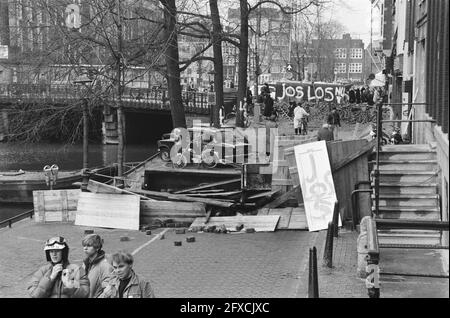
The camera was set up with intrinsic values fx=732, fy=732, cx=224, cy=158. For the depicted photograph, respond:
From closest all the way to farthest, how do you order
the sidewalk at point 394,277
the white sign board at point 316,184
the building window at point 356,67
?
the sidewalk at point 394,277 < the white sign board at point 316,184 < the building window at point 356,67

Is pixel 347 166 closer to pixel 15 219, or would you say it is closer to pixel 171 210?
pixel 171 210

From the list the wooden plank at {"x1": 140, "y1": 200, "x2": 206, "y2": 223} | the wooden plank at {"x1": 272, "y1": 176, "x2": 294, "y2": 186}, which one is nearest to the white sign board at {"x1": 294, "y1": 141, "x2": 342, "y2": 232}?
the wooden plank at {"x1": 272, "y1": 176, "x2": 294, "y2": 186}

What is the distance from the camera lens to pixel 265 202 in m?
19.7

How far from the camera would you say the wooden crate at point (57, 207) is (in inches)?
831

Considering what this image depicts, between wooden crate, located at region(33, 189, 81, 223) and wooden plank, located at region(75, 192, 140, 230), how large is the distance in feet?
3.01

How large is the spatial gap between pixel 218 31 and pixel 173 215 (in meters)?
14.5

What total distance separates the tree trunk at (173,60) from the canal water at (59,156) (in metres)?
14.2

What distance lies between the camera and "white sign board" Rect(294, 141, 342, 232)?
1731cm

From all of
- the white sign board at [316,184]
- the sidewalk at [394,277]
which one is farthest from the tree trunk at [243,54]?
the sidewalk at [394,277]

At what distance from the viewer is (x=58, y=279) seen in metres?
7.40

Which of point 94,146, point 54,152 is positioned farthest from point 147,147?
point 54,152

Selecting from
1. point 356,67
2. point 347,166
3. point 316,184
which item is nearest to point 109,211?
point 316,184

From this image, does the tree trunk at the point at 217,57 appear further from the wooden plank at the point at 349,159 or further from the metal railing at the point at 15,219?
the wooden plank at the point at 349,159
